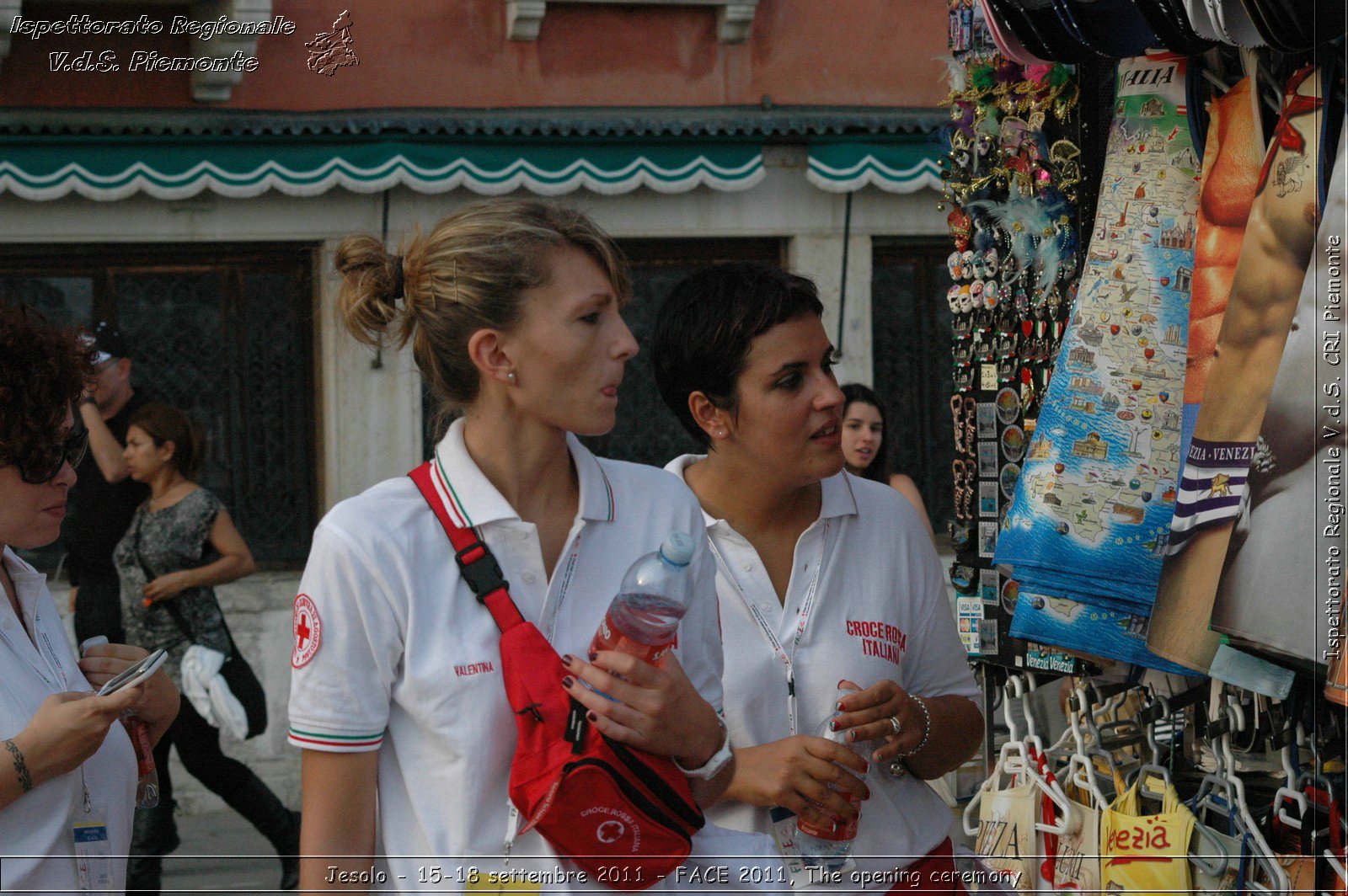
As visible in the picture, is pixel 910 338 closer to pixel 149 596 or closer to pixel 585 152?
pixel 585 152

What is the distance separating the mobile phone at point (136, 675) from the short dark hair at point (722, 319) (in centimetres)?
108

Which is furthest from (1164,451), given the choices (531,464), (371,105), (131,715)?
(371,105)

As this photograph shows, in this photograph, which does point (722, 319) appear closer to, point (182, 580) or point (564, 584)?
point (564, 584)

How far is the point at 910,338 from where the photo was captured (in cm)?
888

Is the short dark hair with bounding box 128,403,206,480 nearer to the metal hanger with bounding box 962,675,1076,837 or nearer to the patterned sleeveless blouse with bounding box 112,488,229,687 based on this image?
the patterned sleeveless blouse with bounding box 112,488,229,687

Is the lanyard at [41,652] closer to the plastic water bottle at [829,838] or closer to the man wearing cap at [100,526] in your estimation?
the plastic water bottle at [829,838]

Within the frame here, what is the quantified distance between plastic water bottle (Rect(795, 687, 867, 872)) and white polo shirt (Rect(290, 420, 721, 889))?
0.62 m

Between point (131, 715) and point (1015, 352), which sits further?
point (1015, 352)

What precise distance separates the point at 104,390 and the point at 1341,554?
5.06m

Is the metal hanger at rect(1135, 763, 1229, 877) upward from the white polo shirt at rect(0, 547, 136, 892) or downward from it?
downward

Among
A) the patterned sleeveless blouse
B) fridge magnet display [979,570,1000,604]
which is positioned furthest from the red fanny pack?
the patterned sleeveless blouse

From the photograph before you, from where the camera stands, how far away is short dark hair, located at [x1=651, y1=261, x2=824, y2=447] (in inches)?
109

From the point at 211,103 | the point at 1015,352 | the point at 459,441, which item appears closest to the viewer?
the point at 459,441

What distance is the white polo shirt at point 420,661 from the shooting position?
Result: 193cm
